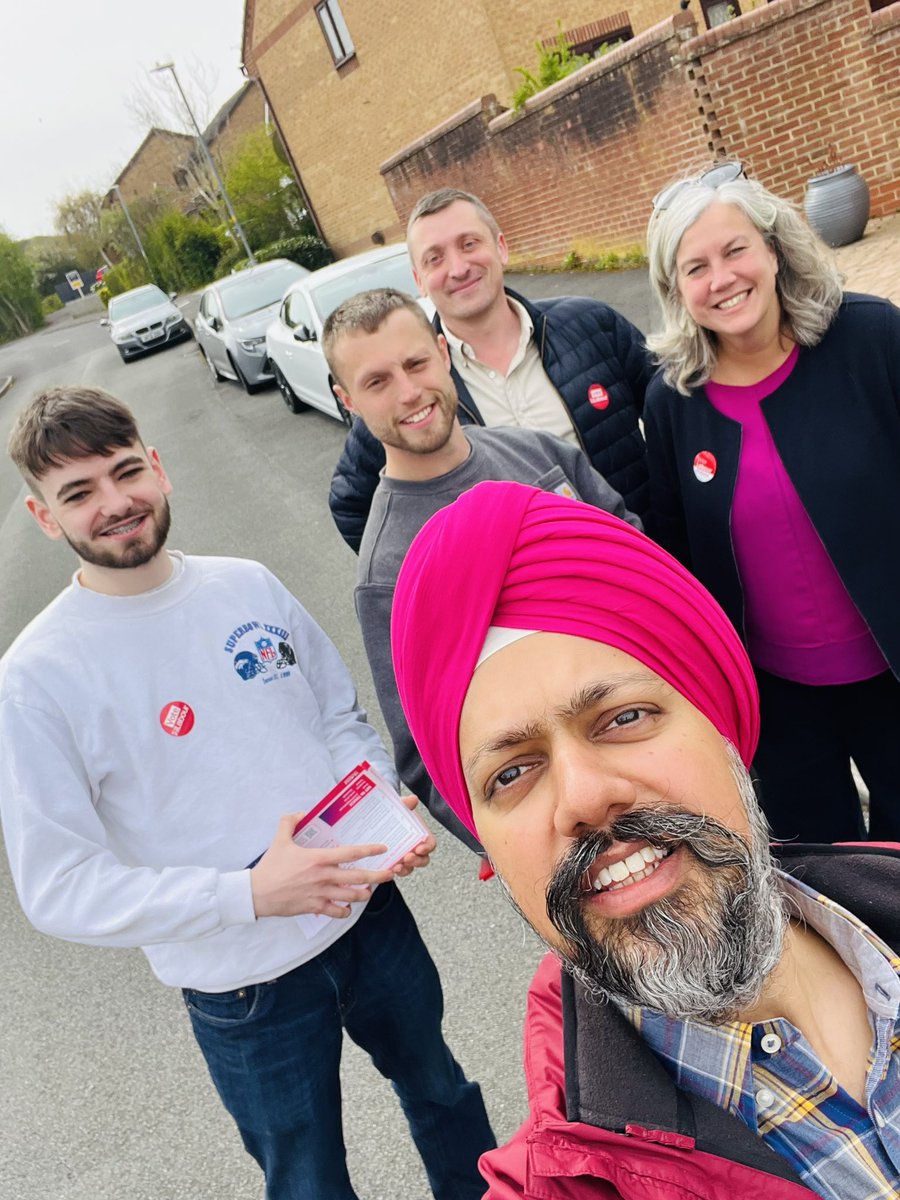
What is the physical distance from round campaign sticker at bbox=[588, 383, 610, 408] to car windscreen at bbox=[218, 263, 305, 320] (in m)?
11.6

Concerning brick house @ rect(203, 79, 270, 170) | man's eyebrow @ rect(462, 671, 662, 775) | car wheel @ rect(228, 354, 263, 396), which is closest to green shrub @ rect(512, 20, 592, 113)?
car wheel @ rect(228, 354, 263, 396)

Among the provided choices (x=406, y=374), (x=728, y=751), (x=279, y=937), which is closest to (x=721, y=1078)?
(x=728, y=751)

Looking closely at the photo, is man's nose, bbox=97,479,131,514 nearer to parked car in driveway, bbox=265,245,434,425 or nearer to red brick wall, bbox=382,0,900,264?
parked car in driveway, bbox=265,245,434,425

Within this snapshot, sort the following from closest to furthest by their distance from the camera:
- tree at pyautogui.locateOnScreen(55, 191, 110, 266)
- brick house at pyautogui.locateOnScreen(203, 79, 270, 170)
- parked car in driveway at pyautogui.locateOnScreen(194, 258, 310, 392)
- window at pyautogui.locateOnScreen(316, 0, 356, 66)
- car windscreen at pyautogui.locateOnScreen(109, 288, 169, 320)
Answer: parked car in driveway at pyautogui.locateOnScreen(194, 258, 310, 392), window at pyautogui.locateOnScreen(316, 0, 356, 66), car windscreen at pyautogui.locateOnScreen(109, 288, 169, 320), brick house at pyautogui.locateOnScreen(203, 79, 270, 170), tree at pyautogui.locateOnScreen(55, 191, 110, 266)

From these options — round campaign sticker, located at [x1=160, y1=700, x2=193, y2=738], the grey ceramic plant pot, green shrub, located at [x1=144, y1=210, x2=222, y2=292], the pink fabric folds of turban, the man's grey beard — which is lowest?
the grey ceramic plant pot

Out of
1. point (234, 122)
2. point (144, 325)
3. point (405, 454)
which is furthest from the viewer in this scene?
point (234, 122)

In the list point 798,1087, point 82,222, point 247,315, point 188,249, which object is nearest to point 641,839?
point 798,1087

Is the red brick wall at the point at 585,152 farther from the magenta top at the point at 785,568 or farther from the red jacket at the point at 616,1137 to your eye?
the red jacket at the point at 616,1137

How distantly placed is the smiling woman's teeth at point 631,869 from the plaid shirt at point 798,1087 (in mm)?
266

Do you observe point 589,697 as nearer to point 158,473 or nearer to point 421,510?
point 421,510

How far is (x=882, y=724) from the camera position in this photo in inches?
100

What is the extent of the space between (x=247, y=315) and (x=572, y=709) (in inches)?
535

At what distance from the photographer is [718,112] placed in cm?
1052

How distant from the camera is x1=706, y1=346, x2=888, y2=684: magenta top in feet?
7.92
